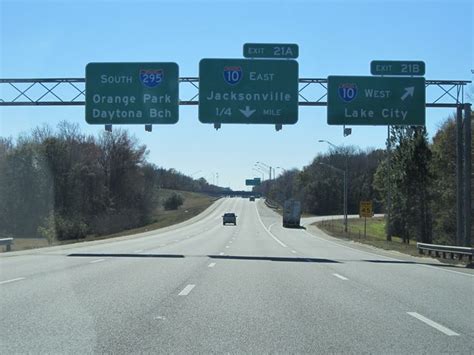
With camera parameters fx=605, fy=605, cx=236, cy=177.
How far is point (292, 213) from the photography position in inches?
3305

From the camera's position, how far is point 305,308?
36.3ft

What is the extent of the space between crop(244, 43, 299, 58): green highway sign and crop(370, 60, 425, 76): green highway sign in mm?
3950

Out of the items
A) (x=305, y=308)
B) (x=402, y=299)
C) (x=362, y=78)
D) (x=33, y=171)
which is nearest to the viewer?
(x=305, y=308)

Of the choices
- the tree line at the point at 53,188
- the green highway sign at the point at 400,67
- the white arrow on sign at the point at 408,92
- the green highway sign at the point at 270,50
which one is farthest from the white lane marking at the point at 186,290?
the tree line at the point at 53,188

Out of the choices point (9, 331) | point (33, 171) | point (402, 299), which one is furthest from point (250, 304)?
point (33, 171)

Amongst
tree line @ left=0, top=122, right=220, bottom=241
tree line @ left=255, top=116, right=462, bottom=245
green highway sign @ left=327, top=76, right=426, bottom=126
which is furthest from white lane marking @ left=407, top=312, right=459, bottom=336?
tree line @ left=0, top=122, right=220, bottom=241

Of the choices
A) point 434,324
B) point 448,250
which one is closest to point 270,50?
point 448,250

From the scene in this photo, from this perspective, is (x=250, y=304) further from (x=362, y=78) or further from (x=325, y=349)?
(x=362, y=78)

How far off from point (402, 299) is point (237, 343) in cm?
561

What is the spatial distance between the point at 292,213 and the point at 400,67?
56467mm

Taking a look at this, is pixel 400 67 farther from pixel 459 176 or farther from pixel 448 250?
pixel 448 250

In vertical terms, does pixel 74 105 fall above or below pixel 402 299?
above

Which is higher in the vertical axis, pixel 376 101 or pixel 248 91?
pixel 248 91

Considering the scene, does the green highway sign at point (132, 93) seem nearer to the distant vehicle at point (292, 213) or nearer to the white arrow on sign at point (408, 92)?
the white arrow on sign at point (408, 92)
